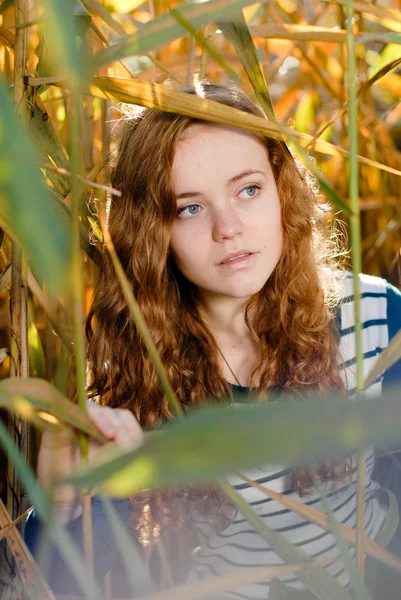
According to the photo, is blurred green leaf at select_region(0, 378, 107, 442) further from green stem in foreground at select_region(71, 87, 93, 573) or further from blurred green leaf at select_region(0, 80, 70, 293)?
blurred green leaf at select_region(0, 80, 70, 293)

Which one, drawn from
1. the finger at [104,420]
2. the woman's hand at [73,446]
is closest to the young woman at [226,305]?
the woman's hand at [73,446]

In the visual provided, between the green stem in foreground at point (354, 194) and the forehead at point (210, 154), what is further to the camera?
the forehead at point (210, 154)

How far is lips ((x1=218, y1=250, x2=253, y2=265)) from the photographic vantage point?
77 cm

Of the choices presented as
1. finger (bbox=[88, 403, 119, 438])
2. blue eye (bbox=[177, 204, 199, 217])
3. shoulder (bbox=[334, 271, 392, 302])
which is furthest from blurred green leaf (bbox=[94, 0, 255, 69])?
shoulder (bbox=[334, 271, 392, 302])

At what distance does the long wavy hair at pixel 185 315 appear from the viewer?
87cm

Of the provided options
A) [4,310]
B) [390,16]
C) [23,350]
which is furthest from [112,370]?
[390,16]

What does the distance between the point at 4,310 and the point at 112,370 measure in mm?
190

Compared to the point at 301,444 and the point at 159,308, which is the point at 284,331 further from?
the point at 301,444

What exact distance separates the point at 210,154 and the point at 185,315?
9.7 inches

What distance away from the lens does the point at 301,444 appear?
6.8 inches

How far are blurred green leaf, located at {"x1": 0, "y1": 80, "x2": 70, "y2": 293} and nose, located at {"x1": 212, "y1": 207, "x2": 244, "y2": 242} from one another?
54cm

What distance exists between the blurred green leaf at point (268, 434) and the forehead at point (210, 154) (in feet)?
2.00

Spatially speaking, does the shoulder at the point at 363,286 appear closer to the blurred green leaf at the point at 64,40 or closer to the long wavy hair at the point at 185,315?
the long wavy hair at the point at 185,315

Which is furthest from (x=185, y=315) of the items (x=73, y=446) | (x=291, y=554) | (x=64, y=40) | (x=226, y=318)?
(x=64, y=40)
